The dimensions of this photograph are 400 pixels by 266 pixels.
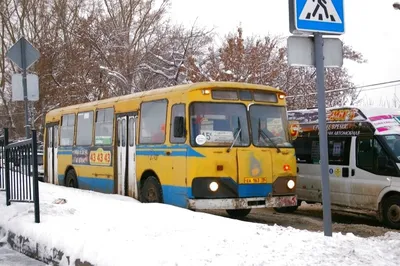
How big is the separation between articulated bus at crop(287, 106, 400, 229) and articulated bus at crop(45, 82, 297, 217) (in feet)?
4.95

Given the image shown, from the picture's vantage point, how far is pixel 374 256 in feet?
17.0

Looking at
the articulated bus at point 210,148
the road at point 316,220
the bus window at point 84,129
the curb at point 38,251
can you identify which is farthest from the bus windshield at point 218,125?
the bus window at point 84,129

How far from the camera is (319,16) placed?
598 cm

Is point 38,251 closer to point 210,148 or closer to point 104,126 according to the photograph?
point 210,148

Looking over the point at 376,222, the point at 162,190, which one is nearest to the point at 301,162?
the point at 376,222

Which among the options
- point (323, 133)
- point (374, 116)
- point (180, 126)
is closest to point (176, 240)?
point (323, 133)

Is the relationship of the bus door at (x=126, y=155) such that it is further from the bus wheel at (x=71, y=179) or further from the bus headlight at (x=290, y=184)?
the bus headlight at (x=290, y=184)

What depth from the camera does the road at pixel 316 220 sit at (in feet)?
32.9

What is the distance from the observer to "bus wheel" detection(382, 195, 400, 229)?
34.4 feet

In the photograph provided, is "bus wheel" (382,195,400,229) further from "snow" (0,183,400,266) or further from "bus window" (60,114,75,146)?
"bus window" (60,114,75,146)

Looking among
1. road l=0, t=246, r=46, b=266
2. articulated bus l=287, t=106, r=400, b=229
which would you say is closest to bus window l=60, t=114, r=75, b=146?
articulated bus l=287, t=106, r=400, b=229

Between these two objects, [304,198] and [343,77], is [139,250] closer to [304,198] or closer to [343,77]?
[304,198]

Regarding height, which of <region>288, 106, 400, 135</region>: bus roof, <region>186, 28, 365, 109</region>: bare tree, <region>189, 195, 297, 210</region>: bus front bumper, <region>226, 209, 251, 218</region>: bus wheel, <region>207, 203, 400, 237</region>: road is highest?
<region>186, 28, 365, 109</region>: bare tree

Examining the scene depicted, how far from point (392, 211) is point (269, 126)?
2990 millimetres
